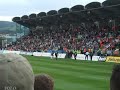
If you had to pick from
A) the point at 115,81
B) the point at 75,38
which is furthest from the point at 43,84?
the point at 75,38

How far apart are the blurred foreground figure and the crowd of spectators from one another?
1621 inches

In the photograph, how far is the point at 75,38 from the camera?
62844mm

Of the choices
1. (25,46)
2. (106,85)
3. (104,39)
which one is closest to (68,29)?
(25,46)

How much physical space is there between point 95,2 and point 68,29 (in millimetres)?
14501

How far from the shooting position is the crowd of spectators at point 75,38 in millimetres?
50400

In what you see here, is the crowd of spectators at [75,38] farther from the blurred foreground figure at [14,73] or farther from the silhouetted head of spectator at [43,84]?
the blurred foreground figure at [14,73]

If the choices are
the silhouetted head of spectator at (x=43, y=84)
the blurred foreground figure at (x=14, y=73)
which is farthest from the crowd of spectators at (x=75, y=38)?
the blurred foreground figure at (x=14, y=73)

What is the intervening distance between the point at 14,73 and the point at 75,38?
60628mm

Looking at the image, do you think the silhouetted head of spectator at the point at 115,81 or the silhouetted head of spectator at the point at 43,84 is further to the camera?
the silhouetted head of spectator at the point at 43,84

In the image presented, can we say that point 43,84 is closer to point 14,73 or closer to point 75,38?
point 14,73

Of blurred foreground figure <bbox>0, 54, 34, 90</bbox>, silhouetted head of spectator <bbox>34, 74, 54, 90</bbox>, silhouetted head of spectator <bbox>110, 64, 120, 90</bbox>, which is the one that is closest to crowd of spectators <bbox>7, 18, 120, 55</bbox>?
silhouetted head of spectator <bbox>34, 74, 54, 90</bbox>

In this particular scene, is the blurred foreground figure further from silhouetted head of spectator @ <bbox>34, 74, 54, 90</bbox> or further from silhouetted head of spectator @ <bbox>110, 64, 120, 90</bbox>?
silhouetted head of spectator @ <bbox>110, 64, 120, 90</bbox>

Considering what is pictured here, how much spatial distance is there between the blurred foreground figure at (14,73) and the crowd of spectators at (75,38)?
41.2 meters

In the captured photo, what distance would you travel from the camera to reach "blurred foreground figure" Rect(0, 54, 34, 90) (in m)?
2.24
